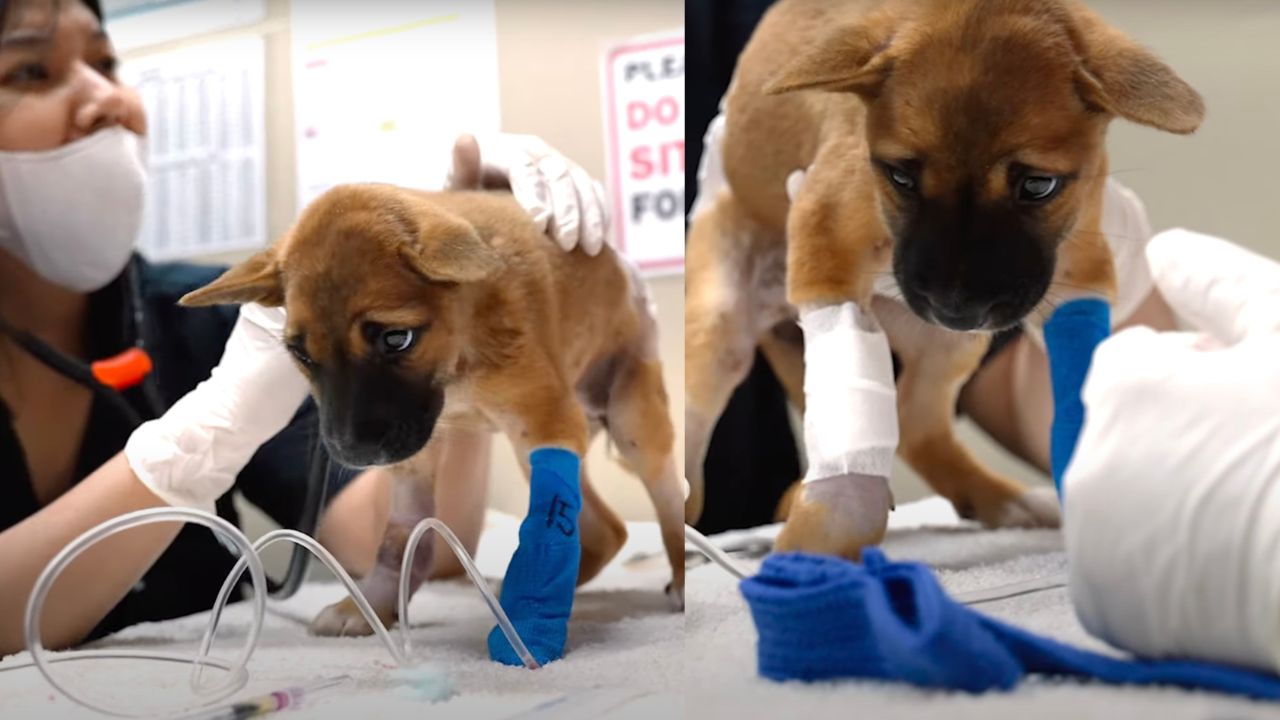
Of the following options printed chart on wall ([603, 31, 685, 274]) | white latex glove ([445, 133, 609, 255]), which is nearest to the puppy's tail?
white latex glove ([445, 133, 609, 255])

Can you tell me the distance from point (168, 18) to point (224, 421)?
0.40m

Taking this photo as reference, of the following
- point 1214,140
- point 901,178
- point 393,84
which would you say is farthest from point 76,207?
point 1214,140

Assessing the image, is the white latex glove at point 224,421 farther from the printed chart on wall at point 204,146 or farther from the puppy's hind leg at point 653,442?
the puppy's hind leg at point 653,442

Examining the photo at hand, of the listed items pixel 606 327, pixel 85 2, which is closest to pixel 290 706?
pixel 606 327

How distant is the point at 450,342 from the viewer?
849mm

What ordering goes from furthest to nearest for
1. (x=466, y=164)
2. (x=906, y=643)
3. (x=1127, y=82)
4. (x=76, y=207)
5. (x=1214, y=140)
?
(x=76, y=207), (x=466, y=164), (x=1214, y=140), (x=1127, y=82), (x=906, y=643)

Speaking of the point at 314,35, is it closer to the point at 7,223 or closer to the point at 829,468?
the point at 7,223

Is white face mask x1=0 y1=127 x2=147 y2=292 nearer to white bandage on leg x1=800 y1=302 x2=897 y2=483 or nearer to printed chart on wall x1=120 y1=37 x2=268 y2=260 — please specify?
printed chart on wall x1=120 y1=37 x2=268 y2=260

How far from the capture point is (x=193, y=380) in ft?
3.14

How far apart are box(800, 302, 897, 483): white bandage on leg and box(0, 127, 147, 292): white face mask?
713 mm

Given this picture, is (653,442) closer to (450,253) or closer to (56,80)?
(450,253)

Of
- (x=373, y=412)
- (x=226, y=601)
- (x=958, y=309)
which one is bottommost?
(x=226, y=601)

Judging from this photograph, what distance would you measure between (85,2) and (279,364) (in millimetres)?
450

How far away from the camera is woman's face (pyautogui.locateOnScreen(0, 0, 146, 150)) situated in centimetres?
100
